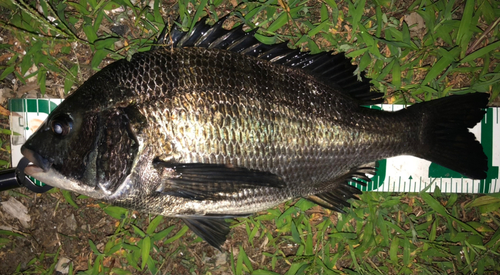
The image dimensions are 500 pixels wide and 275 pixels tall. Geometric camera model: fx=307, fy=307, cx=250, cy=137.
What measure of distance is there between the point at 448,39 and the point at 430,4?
0.36 metres

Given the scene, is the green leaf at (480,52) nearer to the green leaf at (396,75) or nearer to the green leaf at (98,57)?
the green leaf at (396,75)

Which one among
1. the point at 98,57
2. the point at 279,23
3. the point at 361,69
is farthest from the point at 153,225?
the point at 361,69

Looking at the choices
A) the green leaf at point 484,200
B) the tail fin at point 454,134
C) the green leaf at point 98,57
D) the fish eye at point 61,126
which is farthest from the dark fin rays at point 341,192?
the green leaf at point 98,57

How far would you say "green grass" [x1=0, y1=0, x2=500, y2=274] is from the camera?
2766 millimetres

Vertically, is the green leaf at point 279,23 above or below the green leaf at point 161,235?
above

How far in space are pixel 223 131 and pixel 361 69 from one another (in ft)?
4.88

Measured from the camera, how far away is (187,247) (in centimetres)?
298

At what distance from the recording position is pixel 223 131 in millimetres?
2107

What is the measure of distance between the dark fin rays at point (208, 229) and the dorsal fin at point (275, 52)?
1.38m

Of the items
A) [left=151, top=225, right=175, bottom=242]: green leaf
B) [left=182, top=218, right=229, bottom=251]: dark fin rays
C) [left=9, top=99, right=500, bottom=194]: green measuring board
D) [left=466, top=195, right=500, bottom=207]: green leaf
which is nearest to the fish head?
[left=182, top=218, right=229, bottom=251]: dark fin rays

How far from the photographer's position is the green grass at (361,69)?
2.77 metres

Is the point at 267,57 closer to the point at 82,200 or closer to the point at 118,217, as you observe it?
the point at 118,217

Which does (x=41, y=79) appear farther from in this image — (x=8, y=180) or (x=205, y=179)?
(x=205, y=179)

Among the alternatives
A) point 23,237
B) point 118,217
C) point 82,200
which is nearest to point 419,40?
point 118,217
